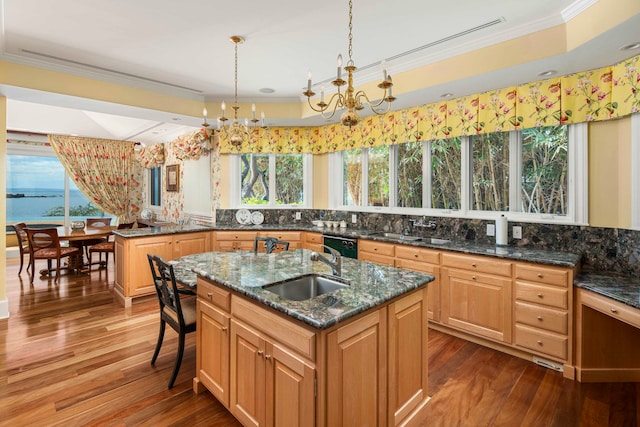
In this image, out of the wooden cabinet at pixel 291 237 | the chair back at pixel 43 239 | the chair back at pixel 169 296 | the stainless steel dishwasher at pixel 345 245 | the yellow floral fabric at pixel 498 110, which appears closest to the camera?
the chair back at pixel 169 296

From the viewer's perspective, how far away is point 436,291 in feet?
10.9

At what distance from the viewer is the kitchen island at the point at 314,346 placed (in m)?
1.43

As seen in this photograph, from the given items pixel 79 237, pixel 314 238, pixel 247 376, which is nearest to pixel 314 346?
pixel 247 376

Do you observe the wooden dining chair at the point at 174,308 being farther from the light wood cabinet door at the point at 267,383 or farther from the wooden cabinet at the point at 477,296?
the wooden cabinet at the point at 477,296

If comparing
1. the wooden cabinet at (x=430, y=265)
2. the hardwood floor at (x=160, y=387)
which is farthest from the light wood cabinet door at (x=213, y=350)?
the wooden cabinet at (x=430, y=265)

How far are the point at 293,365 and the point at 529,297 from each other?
2.22m

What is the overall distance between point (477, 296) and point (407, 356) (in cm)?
146

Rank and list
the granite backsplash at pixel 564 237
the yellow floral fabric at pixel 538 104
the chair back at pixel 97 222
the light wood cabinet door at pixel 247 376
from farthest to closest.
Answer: the chair back at pixel 97 222 < the yellow floral fabric at pixel 538 104 < the granite backsplash at pixel 564 237 < the light wood cabinet door at pixel 247 376

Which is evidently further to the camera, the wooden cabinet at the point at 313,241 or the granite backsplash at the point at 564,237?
the wooden cabinet at the point at 313,241

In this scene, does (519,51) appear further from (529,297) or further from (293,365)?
(293,365)

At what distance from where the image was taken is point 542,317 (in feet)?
8.64

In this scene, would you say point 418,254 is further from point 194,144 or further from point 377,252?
point 194,144

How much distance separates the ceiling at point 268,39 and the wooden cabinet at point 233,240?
6.60 feet

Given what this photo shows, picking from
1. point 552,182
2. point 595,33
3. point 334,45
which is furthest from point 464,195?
point 334,45
